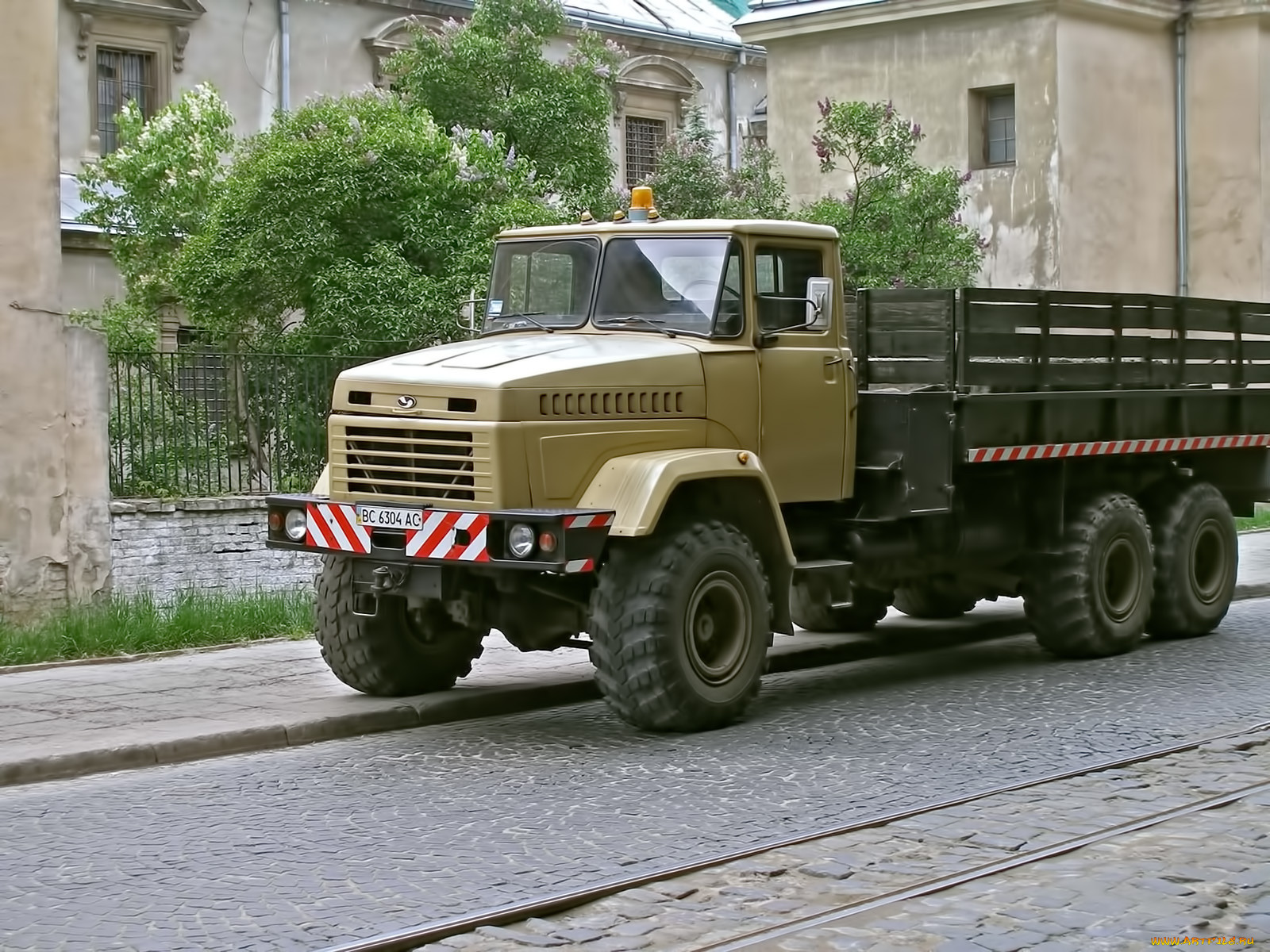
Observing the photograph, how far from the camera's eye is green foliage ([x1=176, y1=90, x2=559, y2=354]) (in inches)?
725

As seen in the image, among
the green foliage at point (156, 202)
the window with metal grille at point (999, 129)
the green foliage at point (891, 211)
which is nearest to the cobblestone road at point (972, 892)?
the green foliage at point (891, 211)

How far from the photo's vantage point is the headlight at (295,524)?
419 inches

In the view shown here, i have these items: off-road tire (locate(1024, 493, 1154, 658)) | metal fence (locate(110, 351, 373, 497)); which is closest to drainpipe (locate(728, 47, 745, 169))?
metal fence (locate(110, 351, 373, 497))

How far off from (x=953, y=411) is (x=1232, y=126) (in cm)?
2004

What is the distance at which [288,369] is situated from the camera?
16.6m

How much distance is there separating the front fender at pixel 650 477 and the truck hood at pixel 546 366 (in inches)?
17.4

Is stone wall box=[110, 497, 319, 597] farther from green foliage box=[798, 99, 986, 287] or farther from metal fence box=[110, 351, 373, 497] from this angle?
green foliage box=[798, 99, 986, 287]

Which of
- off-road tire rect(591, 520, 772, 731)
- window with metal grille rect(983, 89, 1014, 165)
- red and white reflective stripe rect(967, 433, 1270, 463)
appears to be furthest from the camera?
window with metal grille rect(983, 89, 1014, 165)

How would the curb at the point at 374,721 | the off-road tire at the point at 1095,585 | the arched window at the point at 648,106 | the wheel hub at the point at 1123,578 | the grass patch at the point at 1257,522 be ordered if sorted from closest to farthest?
the curb at the point at 374,721
the off-road tire at the point at 1095,585
the wheel hub at the point at 1123,578
the grass patch at the point at 1257,522
the arched window at the point at 648,106

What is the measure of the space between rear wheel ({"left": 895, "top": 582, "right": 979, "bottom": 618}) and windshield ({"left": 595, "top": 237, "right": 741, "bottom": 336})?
4.72 meters

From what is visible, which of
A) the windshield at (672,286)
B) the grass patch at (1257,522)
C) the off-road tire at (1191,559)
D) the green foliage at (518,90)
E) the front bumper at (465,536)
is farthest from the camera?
the green foliage at (518,90)

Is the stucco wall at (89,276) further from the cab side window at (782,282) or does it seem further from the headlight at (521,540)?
the headlight at (521,540)

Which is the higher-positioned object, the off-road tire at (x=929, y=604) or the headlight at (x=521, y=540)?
the headlight at (x=521, y=540)

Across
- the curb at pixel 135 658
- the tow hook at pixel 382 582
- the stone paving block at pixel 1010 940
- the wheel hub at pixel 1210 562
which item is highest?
the tow hook at pixel 382 582
